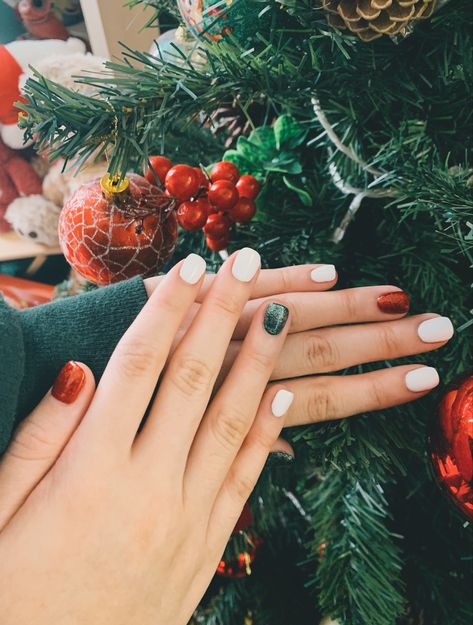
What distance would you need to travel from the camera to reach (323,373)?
48 centimetres

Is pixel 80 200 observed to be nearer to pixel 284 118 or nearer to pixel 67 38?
pixel 284 118

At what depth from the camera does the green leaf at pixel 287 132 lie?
1.64 feet

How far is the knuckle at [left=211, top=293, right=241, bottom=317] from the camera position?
1.37ft

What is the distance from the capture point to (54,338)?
39cm

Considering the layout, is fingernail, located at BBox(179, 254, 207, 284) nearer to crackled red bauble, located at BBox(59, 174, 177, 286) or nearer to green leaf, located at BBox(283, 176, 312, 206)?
crackled red bauble, located at BBox(59, 174, 177, 286)

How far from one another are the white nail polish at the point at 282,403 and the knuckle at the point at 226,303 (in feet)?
0.29

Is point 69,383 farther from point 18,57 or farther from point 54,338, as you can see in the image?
point 18,57

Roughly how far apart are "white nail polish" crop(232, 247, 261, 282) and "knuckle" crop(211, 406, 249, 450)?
12 centimetres

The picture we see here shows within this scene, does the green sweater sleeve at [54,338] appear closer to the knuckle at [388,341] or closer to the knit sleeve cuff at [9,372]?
the knit sleeve cuff at [9,372]

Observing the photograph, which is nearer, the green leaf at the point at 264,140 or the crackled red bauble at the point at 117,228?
the crackled red bauble at the point at 117,228

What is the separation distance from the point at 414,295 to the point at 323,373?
0.41 ft

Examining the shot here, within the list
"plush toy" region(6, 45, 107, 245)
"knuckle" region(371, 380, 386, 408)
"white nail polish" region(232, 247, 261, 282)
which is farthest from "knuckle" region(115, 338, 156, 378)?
"plush toy" region(6, 45, 107, 245)

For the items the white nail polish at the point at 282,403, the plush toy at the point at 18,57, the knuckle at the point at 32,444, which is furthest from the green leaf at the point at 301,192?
the plush toy at the point at 18,57

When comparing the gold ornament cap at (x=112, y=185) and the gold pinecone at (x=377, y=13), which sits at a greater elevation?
the gold pinecone at (x=377, y=13)
